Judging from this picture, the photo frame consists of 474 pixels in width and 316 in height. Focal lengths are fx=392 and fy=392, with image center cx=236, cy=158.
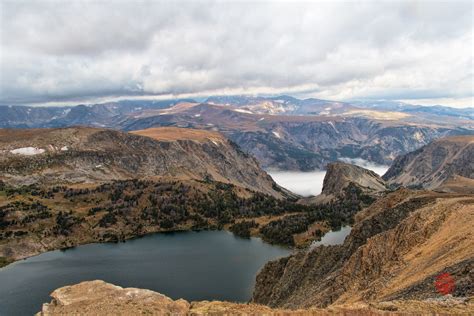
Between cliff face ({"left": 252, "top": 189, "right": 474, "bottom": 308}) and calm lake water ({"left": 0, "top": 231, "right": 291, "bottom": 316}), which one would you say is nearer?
cliff face ({"left": 252, "top": 189, "right": 474, "bottom": 308})

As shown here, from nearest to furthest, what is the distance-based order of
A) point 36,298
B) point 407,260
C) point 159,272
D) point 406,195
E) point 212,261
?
point 407,260, point 406,195, point 36,298, point 159,272, point 212,261

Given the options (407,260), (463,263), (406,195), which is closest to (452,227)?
(407,260)

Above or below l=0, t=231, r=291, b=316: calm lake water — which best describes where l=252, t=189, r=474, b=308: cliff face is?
above

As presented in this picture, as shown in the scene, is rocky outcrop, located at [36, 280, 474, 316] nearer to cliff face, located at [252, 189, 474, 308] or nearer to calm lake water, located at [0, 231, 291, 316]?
cliff face, located at [252, 189, 474, 308]

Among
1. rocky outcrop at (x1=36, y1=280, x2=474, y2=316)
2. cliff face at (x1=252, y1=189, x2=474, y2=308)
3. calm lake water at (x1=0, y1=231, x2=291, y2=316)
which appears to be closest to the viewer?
rocky outcrop at (x1=36, y1=280, x2=474, y2=316)

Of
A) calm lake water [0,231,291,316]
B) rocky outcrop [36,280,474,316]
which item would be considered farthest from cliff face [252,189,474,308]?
calm lake water [0,231,291,316]

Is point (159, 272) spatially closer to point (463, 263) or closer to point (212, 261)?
point (212, 261)

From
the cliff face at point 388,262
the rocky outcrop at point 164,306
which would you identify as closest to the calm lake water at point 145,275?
the cliff face at point 388,262
